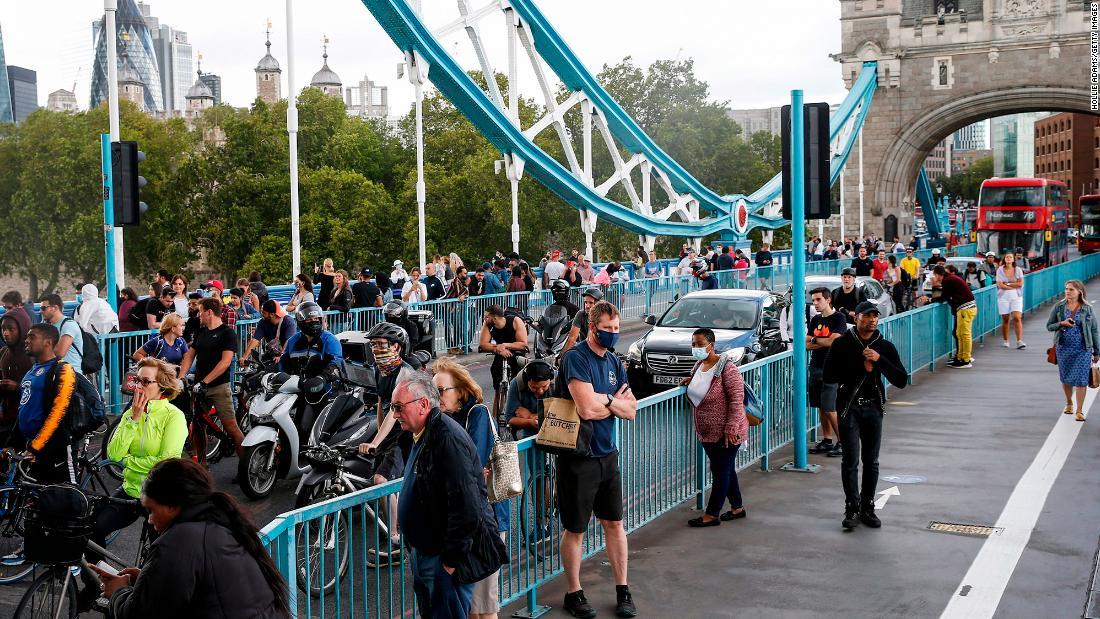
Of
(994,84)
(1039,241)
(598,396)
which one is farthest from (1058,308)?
(994,84)

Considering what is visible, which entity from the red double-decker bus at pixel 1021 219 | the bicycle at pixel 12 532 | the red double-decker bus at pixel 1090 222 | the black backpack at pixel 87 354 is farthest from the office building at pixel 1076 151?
the bicycle at pixel 12 532

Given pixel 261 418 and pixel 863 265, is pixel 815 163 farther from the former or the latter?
pixel 863 265

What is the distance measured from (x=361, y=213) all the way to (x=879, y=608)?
189 feet

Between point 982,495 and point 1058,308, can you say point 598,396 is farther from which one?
point 1058,308

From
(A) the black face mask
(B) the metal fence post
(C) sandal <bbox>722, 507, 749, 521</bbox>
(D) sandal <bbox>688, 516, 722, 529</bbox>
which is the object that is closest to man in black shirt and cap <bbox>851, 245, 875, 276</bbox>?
(B) the metal fence post

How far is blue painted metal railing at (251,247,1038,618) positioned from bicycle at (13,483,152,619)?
65 cm

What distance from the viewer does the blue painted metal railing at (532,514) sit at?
15.9ft

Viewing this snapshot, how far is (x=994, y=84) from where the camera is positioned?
186 ft

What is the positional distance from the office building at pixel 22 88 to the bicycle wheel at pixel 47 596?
422 feet

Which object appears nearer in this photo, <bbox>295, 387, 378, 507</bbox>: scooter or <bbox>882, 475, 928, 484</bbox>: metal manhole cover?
<bbox>295, 387, 378, 507</bbox>: scooter

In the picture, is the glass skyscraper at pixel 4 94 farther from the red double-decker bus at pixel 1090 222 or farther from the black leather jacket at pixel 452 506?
the black leather jacket at pixel 452 506

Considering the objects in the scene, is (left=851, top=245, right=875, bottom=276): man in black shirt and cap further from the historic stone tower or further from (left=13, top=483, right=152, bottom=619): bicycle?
the historic stone tower

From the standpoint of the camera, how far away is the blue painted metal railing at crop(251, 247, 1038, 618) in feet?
15.9

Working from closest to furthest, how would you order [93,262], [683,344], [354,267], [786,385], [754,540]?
[754,540] → [786,385] → [683,344] → [93,262] → [354,267]
